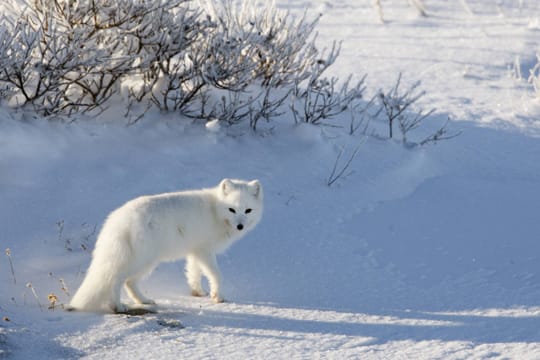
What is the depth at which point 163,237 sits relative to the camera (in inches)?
187

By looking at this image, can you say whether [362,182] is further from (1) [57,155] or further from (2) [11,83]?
(2) [11,83]

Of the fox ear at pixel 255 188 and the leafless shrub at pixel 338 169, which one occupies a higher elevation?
the leafless shrub at pixel 338 169

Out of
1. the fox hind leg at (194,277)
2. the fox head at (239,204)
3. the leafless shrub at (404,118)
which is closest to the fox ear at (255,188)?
the fox head at (239,204)

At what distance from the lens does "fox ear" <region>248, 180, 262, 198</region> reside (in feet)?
17.5

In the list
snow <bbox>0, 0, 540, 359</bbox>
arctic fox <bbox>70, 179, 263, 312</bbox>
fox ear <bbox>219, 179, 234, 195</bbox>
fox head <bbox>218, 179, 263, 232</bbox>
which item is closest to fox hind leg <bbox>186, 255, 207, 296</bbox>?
arctic fox <bbox>70, 179, 263, 312</bbox>

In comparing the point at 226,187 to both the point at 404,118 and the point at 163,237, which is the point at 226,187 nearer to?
the point at 163,237

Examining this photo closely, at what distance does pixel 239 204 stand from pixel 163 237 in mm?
634

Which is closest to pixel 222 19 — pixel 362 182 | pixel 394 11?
pixel 362 182

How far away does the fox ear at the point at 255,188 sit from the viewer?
5328 millimetres

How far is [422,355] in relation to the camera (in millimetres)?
4164

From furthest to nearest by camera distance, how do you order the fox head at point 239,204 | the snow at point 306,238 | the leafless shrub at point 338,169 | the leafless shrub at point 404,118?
the leafless shrub at point 404,118, the leafless shrub at point 338,169, the fox head at point 239,204, the snow at point 306,238

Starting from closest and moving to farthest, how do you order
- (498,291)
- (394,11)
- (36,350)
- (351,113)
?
1. (36,350)
2. (498,291)
3. (351,113)
4. (394,11)

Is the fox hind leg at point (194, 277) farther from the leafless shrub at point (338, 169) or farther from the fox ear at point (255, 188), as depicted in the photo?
the leafless shrub at point (338, 169)

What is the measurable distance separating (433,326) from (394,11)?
979 cm
